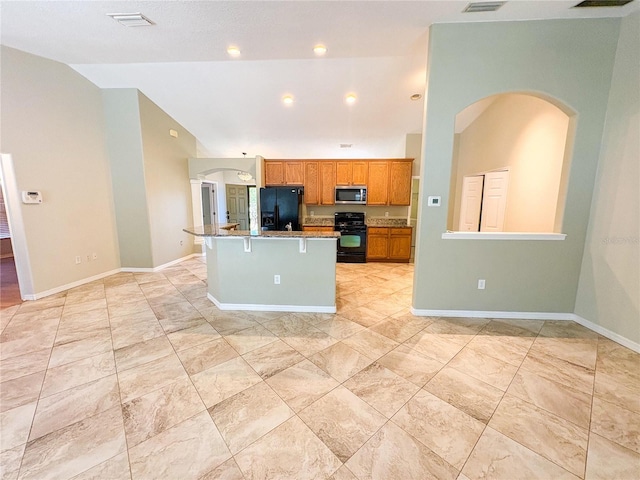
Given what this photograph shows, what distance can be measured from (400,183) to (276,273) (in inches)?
156

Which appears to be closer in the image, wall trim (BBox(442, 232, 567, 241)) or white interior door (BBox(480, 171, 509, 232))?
A: wall trim (BBox(442, 232, 567, 241))

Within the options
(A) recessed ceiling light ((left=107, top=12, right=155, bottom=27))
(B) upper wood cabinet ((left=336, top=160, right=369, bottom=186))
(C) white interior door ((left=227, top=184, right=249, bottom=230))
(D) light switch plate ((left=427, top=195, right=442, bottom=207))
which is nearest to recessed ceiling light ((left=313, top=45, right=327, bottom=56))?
(A) recessed ceiling light ((left=107, top=12, right=155, bottom=27))

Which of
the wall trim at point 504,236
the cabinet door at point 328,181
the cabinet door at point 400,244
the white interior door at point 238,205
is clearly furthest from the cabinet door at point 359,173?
the white interior door at point 238,205

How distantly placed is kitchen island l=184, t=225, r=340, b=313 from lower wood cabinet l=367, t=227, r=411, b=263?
2.84 meters

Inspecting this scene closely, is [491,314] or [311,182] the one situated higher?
[311,182]

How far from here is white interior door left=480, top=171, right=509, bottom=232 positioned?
429cm

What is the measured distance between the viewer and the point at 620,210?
2457 millimetres

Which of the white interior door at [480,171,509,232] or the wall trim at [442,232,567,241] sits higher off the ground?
the white interior door at [480,171,509,232]

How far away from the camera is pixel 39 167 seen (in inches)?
136

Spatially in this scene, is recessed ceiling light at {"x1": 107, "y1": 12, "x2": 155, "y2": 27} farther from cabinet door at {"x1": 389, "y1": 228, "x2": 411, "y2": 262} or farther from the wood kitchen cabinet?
cabinet door at {"x1": 389, "y1": 228, "x2": 411, "y2": 262}

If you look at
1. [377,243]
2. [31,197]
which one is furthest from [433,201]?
[31,197]

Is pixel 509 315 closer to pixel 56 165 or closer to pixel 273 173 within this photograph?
pixel 273 173

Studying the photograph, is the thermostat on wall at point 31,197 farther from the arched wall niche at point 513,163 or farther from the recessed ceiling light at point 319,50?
the arched wall niche at point 513,163

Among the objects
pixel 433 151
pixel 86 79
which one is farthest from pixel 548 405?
pixel 86 79
